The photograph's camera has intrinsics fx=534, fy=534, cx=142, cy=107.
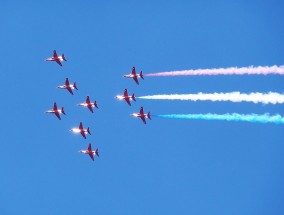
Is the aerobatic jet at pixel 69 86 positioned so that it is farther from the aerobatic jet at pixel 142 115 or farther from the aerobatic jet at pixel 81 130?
the aerobatic jet at pixel 142 115

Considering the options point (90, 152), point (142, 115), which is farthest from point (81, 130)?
point (142, 115)

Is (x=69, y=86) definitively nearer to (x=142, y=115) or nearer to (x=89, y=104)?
(x=89, y=104)

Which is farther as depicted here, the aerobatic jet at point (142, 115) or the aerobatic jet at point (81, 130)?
the aerobatic jet at point (81, 130)

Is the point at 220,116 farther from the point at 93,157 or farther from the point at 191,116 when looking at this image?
the point at 93,157

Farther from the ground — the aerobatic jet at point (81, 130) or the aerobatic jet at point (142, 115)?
the aerobatic jet at point (142, 115)

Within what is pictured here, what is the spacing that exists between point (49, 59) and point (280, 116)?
36840mm

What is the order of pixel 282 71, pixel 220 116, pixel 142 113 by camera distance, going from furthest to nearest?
pixel 142 113, pixel 220 116, pixel 282 71

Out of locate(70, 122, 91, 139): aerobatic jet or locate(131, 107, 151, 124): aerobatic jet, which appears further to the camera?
locate(70, 122, 91, 139): aerobatic jet

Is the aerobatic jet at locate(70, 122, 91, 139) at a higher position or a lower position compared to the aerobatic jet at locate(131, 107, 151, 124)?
lower

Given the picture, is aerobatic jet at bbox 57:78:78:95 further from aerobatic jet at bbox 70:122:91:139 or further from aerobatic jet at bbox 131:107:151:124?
aerobatic jet at bbox 131:107:151:124

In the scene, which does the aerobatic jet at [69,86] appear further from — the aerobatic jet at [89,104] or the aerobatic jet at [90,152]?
the aerobatic jet at [90,152]

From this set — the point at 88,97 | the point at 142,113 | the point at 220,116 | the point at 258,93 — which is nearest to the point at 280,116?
the point at 258,93

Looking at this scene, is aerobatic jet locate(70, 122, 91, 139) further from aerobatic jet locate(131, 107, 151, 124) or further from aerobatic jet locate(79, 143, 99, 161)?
aerobatic jet locate(131, 107, 151, 124)

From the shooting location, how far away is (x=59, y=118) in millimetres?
76438
